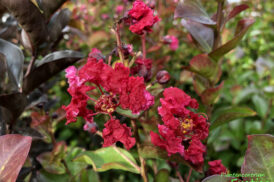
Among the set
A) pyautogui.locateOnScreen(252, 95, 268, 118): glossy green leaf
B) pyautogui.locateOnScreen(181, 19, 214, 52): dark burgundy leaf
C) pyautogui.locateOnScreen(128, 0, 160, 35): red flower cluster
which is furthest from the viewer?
pyautogui.locateOnScreen(252, 95, 268, 118): glossy green leaf

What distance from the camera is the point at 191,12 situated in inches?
30.1

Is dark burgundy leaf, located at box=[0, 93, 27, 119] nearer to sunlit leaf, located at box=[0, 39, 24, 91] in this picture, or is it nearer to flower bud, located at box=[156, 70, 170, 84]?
sunlit leaf, located at box=[0, 39, 24, 91]

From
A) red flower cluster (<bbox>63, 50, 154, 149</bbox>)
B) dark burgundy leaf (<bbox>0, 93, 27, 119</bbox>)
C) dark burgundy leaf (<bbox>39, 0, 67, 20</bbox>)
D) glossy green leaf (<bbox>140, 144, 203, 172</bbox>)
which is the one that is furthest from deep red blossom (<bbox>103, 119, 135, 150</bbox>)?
dark burgundy leaf (<bbox>39, 0, 67, 20</bbox>)

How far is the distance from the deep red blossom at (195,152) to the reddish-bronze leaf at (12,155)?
1.33ft

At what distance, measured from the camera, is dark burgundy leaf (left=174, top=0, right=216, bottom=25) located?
74 centimetres

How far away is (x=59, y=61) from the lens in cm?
76

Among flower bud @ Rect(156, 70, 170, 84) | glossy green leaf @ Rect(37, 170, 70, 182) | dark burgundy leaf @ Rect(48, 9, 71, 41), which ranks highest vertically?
dark burgundy leaf @ Rect(48, 9, 71, 41)

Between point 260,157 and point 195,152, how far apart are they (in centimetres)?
18

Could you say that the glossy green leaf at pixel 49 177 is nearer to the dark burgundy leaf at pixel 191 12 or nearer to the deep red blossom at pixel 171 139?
the deep red blossom at pixel 171 139

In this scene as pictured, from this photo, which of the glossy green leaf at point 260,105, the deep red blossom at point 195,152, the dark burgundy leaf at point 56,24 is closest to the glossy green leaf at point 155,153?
the deep red blossom at point 195,152

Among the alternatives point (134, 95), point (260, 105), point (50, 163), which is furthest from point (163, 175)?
point (260, 105)

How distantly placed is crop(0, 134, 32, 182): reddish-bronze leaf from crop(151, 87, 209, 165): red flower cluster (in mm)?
307

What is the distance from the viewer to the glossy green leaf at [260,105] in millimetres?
1337

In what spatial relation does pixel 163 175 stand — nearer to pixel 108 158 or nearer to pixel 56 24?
pixel 108 158
